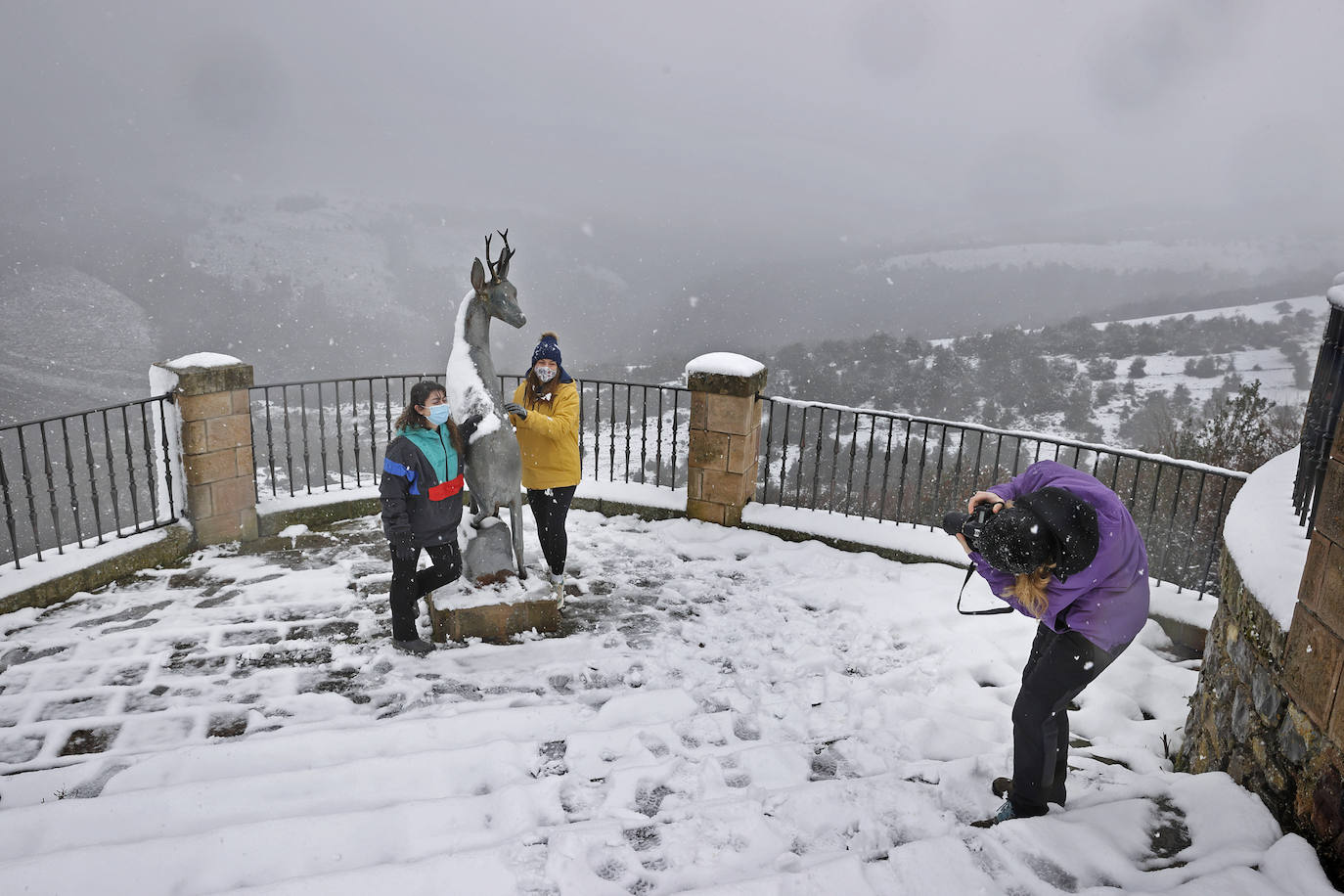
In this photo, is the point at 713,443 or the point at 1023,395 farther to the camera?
the point at 1023,395

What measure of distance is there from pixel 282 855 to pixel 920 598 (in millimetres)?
4137

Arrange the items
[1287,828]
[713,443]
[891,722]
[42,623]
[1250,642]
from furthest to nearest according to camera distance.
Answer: [713,443] < [42,623] < [891,722] < [1250,642] < [1287,828]

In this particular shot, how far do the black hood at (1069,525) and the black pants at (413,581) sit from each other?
3287 millimetres

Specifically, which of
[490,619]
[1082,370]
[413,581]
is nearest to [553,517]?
[490,619]

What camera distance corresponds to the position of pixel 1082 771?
3219 mm

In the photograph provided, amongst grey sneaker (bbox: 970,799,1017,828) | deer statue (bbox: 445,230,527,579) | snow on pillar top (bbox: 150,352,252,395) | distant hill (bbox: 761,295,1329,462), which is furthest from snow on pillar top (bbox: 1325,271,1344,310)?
distant hill (bbox: 761,295,1329,462)

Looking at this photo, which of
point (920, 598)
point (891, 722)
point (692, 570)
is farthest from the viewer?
point (692, 570)

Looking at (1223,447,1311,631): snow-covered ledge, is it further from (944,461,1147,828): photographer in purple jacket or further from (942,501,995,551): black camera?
(942,501,995,551): black camera

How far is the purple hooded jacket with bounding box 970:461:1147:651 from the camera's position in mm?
2482

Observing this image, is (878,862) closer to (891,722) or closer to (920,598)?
(891,722)

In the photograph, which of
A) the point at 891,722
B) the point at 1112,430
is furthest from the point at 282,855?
the point at 1112,430

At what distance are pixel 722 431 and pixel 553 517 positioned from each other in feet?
6.53

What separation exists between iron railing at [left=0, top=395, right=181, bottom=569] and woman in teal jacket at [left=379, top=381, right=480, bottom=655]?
2882mm

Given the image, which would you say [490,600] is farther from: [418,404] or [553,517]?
[418,404]
